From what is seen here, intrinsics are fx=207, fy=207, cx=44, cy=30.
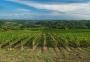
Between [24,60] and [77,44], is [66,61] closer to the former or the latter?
[24,60]

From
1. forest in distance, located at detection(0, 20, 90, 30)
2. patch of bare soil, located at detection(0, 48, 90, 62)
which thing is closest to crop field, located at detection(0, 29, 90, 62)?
patch of bare soil, located at detection(0, 48, 90, 62)

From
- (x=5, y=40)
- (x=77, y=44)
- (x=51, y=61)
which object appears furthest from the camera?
(x=5, y=40)

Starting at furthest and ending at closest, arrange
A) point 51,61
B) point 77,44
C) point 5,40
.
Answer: point 5,40, point 77,44, point 51,61

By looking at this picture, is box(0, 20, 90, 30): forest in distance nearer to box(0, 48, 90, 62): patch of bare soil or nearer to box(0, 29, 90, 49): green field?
box(0, 29, 90, 49): green field

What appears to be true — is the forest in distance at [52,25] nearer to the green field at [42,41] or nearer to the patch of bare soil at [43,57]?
the green field at [42,41]

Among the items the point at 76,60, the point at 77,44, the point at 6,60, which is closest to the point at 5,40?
the point at 77,44

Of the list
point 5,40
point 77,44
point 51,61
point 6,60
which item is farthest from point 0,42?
point 51,61

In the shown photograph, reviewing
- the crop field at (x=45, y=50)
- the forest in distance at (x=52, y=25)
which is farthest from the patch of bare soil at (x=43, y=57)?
the forest in distance at (x=52, y=25)

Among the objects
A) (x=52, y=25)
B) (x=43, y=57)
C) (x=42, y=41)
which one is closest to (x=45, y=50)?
(x=43, y=57)

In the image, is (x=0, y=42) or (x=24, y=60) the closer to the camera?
(x=24, y=60)

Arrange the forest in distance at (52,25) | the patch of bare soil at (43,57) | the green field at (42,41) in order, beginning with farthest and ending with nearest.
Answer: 1. the forest in distance at (52,25)
2. the green field at (42,41)
3. the patch of bare soil at (43,57)

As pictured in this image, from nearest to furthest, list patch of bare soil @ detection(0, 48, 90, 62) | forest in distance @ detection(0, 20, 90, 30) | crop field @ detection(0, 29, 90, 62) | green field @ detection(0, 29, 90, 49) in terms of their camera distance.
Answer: patch of bare soil @ detection(0, 48, 90, 62), crop field @ detection(0, 29, 90, 62), green field @ detection(0, 29, 90, 49), forest in distance @ detection(0, 20, 90, 30)
